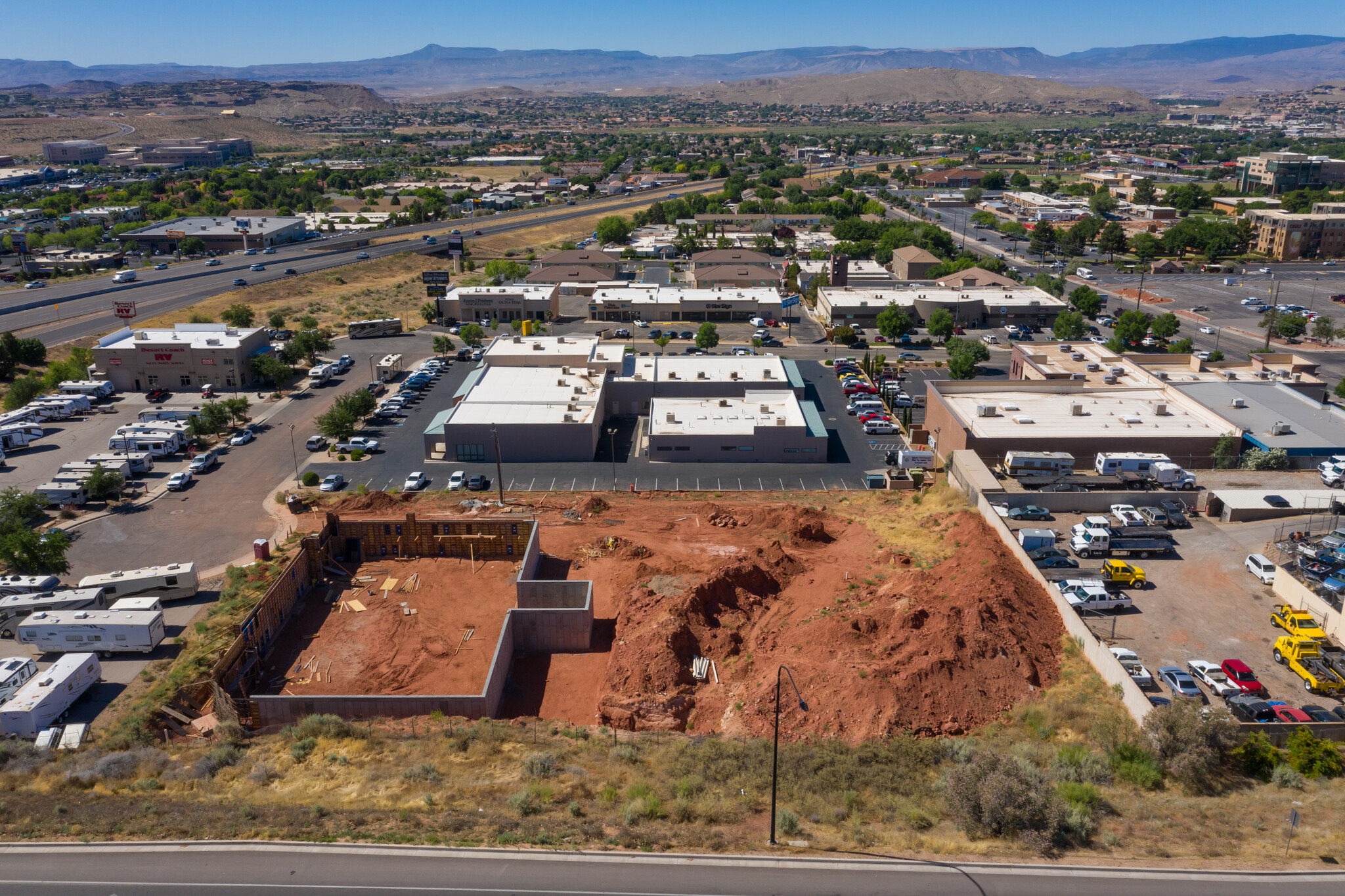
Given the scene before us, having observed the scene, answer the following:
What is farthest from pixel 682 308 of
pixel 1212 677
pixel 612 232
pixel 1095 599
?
pixel 1212 677

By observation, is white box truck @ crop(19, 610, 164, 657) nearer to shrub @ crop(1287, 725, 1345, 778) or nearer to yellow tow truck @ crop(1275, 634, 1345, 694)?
shrub @ crop(1287, 725, 1345, 778)

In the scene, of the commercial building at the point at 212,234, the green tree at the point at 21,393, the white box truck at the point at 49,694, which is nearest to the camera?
the white box truck at the point at 49,694

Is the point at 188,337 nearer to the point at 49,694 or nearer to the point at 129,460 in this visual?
the point at 129,460

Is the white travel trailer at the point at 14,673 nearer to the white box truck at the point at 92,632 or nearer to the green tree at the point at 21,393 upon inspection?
the white box truck at the point at 92,632

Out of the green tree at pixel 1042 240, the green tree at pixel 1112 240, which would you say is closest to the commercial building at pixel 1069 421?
the green tree at pixel 1042 240

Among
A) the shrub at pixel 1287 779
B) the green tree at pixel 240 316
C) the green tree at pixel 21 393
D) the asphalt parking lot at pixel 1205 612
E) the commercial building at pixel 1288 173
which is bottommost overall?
the asphalt parking lot at pixel 1205 612

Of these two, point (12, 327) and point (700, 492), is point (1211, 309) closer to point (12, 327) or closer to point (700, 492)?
point (700, 492)

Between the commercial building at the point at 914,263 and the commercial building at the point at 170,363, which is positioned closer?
the commercial building at the point at 170,363

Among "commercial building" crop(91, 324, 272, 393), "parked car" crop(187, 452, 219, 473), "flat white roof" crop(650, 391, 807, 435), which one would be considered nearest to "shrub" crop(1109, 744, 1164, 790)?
"flat white roof" crop(650, 391, 807, 435)
